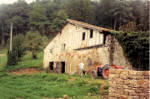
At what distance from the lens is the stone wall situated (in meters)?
6.17

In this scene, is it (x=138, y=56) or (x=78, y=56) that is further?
(x=78, y=56)

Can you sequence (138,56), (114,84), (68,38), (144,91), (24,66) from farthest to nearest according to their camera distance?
1. (24,66)
2. (68,38)
3. (138,56)
4. (114,84)
5. (144,91)

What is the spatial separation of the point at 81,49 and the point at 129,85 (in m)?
13.3

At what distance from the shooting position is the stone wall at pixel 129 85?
243 inches

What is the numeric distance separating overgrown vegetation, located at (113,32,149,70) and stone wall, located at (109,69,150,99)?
8789 millimetres

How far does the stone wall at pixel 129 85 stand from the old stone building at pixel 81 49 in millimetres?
9361

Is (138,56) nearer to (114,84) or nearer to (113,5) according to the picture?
(114,84)

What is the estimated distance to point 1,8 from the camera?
189 ft

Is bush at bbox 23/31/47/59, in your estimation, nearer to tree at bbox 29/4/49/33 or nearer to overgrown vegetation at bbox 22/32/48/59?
overgrown vegetation at bbox 22/32/48/59

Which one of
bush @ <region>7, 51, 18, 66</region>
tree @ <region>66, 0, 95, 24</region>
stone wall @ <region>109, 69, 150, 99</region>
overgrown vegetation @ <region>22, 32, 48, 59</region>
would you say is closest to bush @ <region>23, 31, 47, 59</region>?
overgrown vegetation @ <region>22, 32, 48, 59</region>

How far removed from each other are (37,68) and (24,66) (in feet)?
5.94

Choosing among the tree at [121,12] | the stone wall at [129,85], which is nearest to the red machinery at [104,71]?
the stone wall at [129,85]

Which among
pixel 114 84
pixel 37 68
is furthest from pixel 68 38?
pixel 114 84

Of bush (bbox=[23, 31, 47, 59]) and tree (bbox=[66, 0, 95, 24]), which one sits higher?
tree (bbox=[66, 0, 95, 24])
